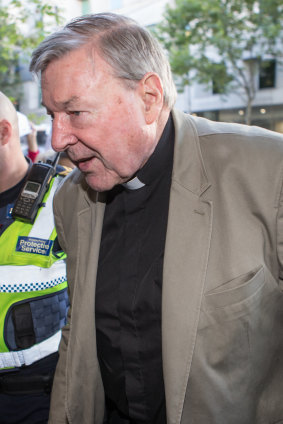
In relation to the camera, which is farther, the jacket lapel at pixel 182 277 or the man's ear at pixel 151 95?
the man's ear at pixel 151 95

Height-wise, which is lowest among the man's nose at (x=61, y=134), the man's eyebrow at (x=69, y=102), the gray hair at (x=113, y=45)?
the man's nose at (x=61, y=134)

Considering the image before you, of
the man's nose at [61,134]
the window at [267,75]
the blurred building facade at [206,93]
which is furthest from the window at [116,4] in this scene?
the man's nose at [61,134]

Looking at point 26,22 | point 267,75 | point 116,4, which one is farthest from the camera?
point 116,4

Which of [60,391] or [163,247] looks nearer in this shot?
[163,247]

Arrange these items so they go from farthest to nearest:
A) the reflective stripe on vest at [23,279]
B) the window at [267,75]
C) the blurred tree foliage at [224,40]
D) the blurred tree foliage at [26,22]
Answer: the window at [267,75], the blurred tree foliage at [224,40], the blurred tree foliage at [26,22], the reflective stripe on vest at [23,279]

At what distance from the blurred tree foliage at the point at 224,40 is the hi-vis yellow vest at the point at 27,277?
8678 mm

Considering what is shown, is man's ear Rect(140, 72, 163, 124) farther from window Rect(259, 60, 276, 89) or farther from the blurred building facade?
window Rect(259, 60, 276, 89)

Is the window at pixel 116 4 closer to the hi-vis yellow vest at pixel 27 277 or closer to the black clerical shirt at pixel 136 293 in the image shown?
the hi-vis yellow vest at pixel 27 277


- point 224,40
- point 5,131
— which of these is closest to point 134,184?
point 5,131

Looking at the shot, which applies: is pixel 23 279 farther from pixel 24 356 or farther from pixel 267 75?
pixel 267 75

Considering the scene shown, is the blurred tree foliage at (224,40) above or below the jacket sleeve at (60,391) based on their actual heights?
above

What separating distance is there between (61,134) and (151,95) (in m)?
0.30

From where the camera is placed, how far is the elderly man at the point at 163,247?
1.19 meters

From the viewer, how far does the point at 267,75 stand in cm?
1175
